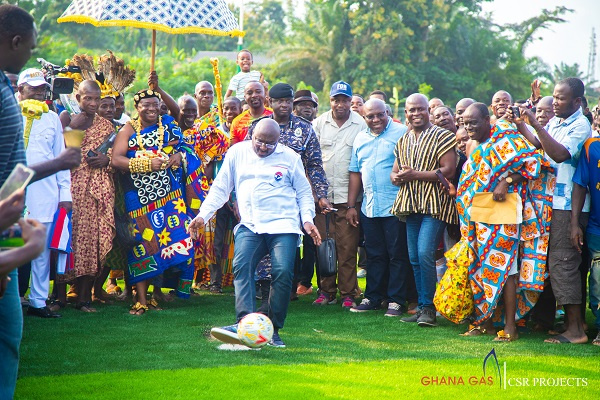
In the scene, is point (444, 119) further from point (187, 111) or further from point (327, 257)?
point (187, 111)

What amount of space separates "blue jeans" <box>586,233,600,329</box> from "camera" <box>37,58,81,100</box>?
17.8 feet

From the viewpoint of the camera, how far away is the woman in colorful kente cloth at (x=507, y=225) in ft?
26.4

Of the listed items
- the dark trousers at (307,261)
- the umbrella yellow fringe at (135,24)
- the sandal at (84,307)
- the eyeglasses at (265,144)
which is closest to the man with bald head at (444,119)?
the dark trousers at (307,261)

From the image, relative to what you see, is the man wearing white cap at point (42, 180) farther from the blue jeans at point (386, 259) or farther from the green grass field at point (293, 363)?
the blue jeans at point (386, 259)

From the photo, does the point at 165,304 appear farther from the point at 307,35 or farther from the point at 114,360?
the point at 307,35

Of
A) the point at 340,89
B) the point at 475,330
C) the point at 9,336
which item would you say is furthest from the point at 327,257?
the point at 9,336

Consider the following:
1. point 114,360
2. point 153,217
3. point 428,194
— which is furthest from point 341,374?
point 153,217

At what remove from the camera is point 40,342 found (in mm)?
7609

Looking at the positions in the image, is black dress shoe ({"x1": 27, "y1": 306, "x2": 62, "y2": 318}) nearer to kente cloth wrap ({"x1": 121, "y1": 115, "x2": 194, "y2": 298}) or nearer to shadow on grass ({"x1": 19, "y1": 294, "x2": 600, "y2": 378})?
shadow on grass ({"x1": 19, "y1": 294, "x2": 600, "y2": 378})

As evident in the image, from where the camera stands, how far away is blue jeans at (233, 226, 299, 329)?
739 cm

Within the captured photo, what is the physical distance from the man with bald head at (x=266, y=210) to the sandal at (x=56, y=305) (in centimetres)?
258

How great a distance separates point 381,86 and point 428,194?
3075 centimetres

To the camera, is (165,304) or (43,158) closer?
(43,158)

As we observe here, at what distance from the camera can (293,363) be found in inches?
274
